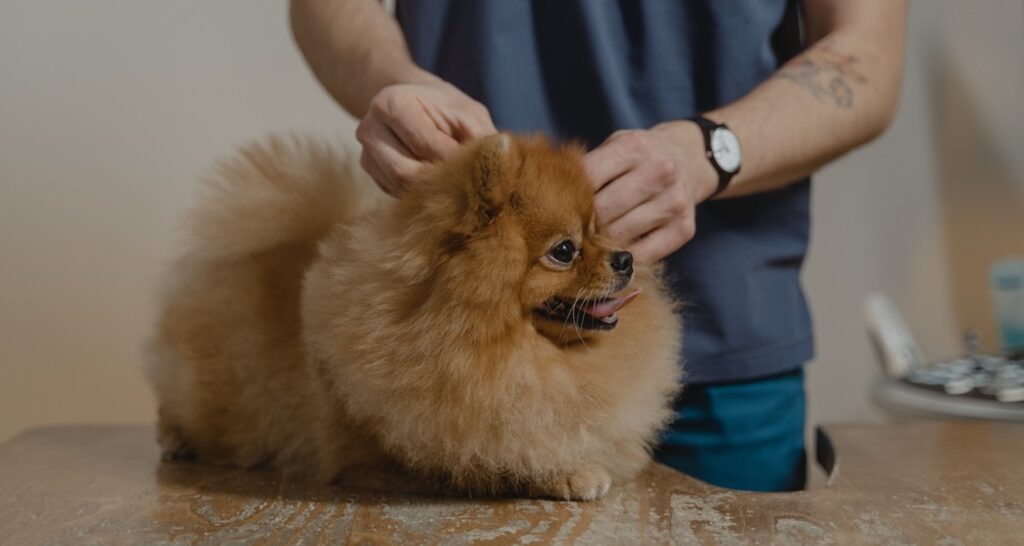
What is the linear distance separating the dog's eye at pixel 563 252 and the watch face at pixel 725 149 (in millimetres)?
312

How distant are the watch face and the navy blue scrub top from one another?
228 millimetres

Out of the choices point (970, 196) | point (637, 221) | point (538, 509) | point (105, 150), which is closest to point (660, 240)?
point (637, 221)

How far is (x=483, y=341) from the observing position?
1.09 metres

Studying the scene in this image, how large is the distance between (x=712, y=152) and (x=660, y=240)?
0.54 feet

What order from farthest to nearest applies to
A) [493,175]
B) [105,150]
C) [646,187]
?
1. [105,150]
2. [646,187]
3. [493,175]

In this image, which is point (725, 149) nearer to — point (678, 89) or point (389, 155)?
point (678, 89)

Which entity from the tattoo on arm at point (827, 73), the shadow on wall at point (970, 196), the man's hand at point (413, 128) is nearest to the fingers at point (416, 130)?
the man's hand at point (413, 128)

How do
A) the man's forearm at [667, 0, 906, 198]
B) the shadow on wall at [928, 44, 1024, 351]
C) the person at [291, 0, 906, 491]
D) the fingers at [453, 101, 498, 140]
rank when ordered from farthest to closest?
the shadow on wall at [928, 44, 1024, 351]
the person at [291, 0, 906, 491]
the man's forearm at [667, 0, 906, 198]
the fingers at [453, 101, 498, 140]

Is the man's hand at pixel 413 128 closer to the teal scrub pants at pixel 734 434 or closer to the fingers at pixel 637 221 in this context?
the fingers at pixel 637 221

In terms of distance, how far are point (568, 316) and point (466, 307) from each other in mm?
119

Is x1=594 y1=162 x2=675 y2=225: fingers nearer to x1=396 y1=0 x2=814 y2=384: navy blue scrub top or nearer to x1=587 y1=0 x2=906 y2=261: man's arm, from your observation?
x1=587 y1=0 x2=906 y2=261: man's arm

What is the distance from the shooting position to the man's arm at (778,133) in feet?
3.82

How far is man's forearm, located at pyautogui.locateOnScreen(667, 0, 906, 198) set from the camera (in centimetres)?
136

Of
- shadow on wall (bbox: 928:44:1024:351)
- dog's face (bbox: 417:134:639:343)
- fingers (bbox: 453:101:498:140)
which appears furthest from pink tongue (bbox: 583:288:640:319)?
shadow on wall (bbox: 928:44:1024:351)
